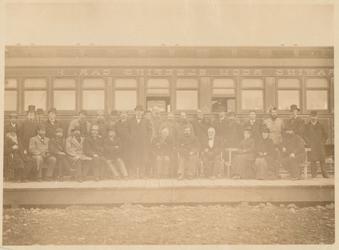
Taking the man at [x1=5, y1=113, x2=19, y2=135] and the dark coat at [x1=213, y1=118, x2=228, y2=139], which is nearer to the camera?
the man at [x1=5, y1=113, x2=19, y2=135]

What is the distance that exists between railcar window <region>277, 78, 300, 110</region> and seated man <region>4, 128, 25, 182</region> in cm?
156

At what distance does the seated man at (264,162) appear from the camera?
2.71 metres

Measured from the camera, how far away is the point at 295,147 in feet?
9.11

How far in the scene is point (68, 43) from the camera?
272 cm

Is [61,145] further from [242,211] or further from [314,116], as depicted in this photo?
[314,116]

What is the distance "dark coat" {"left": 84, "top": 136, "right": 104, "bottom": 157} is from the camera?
273cm

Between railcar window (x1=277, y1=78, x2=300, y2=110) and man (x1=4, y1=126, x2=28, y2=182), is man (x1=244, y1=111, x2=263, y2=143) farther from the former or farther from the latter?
man (x1=4, y1=126, x2=28, y2=182)

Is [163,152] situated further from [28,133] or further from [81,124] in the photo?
[28,133]

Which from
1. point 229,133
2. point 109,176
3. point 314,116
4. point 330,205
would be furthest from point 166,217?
point 314,116

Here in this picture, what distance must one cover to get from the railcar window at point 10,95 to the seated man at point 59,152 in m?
0.31

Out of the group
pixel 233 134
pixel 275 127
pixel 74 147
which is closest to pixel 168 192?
pixel 233 134

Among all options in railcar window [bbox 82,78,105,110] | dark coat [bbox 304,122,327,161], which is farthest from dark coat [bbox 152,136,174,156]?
dark coat [bbox 304,122,327,161]

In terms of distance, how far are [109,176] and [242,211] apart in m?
0.73

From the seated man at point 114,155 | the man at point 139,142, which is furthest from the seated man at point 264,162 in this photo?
the seated man at point 114,155
